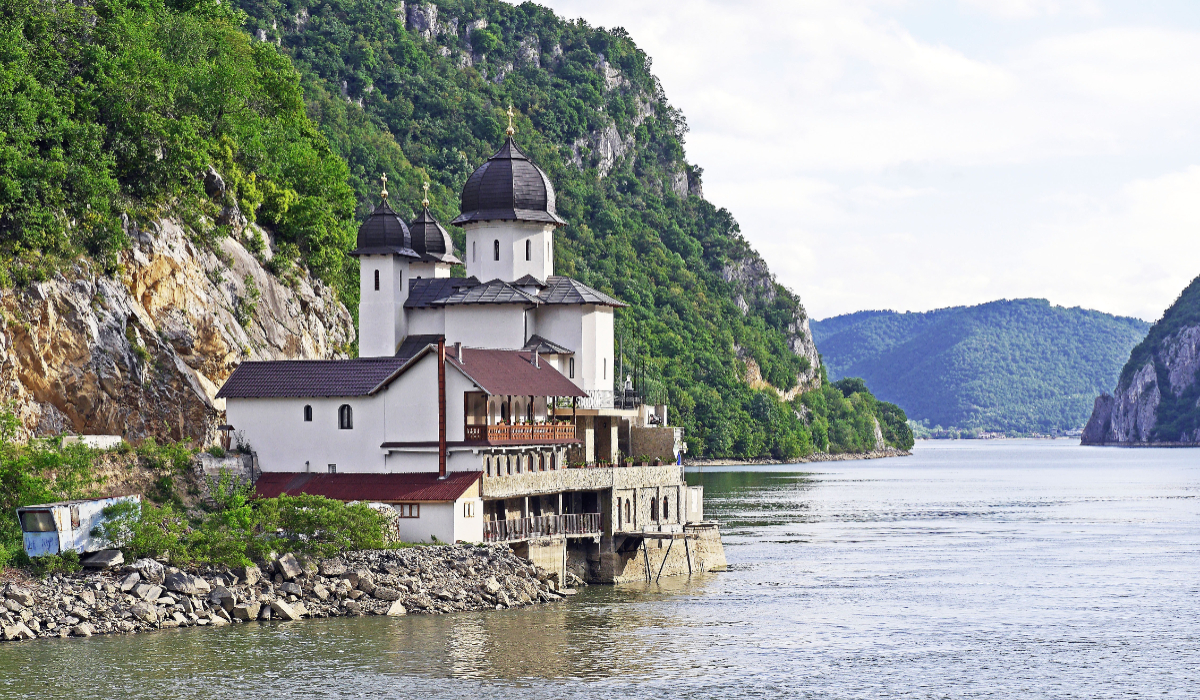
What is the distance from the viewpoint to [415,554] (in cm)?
6253

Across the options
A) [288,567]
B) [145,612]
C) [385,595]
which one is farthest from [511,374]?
[145,612]

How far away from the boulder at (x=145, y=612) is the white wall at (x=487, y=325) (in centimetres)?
2810

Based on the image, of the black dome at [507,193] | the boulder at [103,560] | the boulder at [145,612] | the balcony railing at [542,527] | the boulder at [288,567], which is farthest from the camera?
the black dome at [507,193]

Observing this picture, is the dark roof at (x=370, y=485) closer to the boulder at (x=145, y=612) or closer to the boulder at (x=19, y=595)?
the boulder at (x=145, y=612)

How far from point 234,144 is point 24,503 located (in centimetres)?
4306

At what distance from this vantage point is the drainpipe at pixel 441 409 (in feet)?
218

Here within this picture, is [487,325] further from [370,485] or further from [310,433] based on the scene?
[370,485]

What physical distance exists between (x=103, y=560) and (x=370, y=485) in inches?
491

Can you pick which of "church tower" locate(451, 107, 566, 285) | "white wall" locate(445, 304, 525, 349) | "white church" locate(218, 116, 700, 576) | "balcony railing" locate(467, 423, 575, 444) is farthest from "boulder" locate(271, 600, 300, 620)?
"church tower" locate(451, 107, 566, 285)

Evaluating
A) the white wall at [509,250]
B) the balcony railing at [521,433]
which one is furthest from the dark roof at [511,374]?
the white wall at [509,250]

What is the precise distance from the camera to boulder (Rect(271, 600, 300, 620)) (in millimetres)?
57797

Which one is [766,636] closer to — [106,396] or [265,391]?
[265,391]

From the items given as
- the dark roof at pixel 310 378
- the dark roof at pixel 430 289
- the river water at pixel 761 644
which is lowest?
the river water at pixel 761 644

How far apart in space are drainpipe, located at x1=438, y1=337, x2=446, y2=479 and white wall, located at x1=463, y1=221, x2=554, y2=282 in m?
17.5
